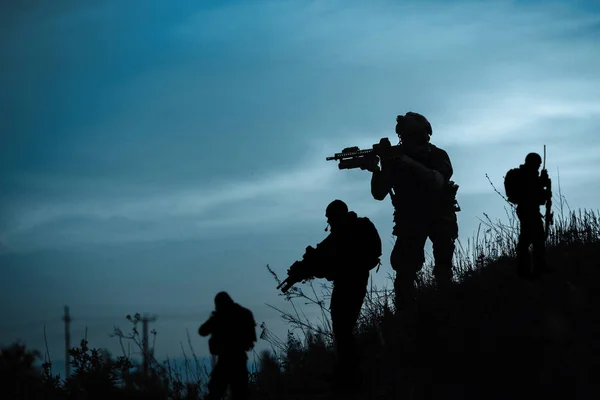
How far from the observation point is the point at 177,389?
8.76 meters

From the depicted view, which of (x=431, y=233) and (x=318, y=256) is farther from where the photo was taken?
(x=431, y=233)

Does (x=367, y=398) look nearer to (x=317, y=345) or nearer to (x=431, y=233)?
(x=317, y=345)

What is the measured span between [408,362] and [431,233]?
291 cm

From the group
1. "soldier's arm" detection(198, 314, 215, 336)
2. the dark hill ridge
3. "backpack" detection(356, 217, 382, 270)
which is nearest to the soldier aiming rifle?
the dark hill ridge

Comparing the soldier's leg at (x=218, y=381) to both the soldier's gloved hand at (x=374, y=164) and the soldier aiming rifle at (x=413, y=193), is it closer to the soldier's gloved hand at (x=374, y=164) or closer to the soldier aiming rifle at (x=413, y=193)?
the soldier aiming rifle at (x=413, y=193)

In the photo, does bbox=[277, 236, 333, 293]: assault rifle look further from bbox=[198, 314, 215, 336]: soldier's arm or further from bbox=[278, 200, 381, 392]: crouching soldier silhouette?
bbox=[198, 314, 215, 336]: soldier's arm

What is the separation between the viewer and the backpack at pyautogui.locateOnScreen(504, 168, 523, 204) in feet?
24.2

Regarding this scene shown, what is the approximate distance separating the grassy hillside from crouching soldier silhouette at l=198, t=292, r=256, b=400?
1288 mm

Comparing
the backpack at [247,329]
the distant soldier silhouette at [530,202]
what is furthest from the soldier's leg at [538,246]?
the backpack at [247,329]

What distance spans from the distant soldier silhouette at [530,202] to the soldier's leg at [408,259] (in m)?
2.95

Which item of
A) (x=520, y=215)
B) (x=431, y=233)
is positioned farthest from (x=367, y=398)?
(x=431, y=233)

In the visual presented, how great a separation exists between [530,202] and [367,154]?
3.57 metres

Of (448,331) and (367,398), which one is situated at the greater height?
(448,331)

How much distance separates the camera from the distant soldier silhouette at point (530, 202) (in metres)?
7.33
